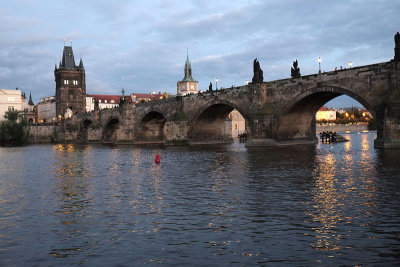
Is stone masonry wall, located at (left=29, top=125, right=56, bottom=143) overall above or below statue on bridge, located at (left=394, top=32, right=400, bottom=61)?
below

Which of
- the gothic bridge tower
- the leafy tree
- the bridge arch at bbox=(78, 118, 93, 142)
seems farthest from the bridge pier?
the gothic bridge tower

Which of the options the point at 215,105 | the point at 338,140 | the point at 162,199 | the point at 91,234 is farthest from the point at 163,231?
the point at 338,140

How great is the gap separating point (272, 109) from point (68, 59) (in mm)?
130775

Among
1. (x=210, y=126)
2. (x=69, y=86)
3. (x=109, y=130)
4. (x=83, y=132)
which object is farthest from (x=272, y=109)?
(x=69, y=86)

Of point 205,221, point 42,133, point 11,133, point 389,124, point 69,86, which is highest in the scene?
point 69,86

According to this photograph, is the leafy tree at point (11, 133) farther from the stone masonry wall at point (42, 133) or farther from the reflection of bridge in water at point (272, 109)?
the stone masonry wall at point (42, 133)

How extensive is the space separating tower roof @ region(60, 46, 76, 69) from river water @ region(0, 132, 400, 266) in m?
152

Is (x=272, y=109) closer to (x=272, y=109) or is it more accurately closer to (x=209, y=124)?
(x=272, y=109)

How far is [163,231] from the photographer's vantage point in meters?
11.9

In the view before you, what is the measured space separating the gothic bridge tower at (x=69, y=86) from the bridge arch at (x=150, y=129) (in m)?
80.8

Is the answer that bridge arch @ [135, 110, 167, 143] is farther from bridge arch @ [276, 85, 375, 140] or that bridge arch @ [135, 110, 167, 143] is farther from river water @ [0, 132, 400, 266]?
river water @ [0, 132, 400, 266]

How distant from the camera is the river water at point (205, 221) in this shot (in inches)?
380

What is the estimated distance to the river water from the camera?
9.65m

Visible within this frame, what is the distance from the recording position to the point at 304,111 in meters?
55.1
